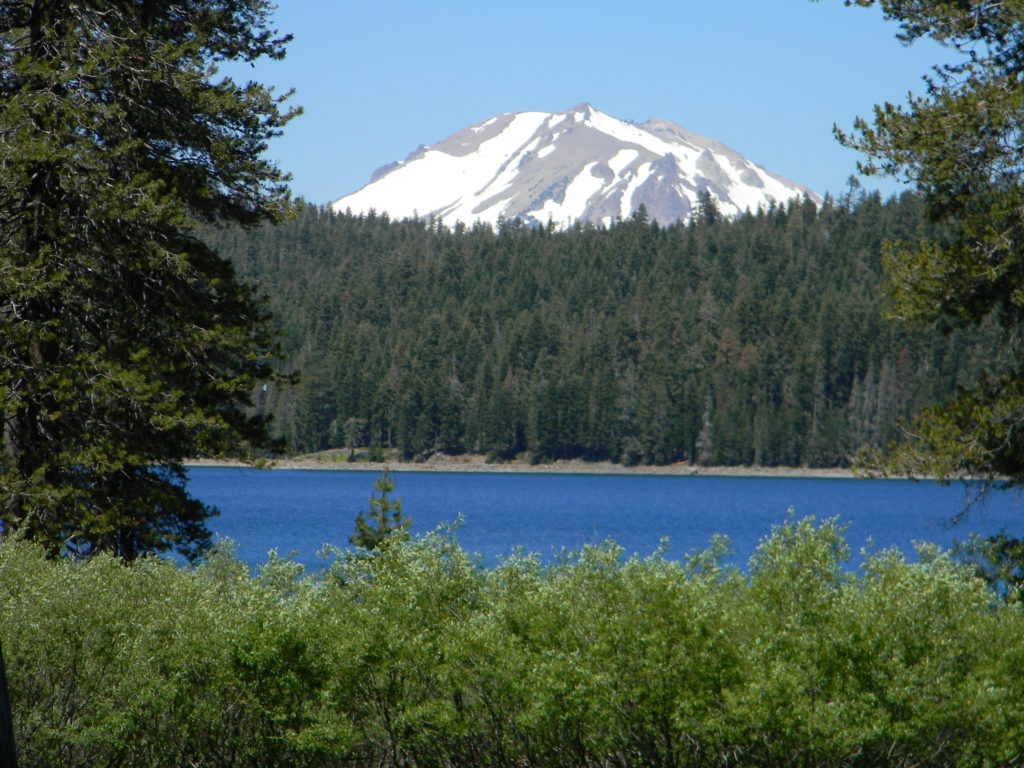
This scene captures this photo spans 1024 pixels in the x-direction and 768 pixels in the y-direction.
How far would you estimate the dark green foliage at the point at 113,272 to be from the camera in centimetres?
1126

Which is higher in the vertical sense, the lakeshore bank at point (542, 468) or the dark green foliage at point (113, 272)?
the dark green foliage at point (113, 272)

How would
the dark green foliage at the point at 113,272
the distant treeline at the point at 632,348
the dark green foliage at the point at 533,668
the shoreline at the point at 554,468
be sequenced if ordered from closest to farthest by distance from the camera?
1. the dark green foliage at the point at 533,668
2. the dark green foliage at the point at 113,272
3. the shoreline at the point at 554,468
4. the distant treeline at the point at 632,348

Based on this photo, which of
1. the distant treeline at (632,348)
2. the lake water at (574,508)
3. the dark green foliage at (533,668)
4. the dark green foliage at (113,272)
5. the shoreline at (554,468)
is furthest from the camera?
the distant treeline at (632,348)

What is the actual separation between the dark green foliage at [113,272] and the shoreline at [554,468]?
111m

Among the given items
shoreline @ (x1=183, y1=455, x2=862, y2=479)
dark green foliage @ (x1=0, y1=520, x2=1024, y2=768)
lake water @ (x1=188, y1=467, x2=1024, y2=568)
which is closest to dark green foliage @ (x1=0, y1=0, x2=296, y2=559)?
dark green foliage @ (x1=0, y1=520, x2=1024, y2=768)

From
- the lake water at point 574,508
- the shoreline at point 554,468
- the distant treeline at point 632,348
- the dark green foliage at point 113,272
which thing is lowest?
the lake water at point 574,508

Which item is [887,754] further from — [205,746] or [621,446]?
[621,446]

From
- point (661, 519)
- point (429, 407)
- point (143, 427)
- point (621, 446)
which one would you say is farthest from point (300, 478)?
point (143, 427)

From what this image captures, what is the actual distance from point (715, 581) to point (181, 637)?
3.51 metres

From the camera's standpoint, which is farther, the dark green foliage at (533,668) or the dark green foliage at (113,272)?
the dark green foliage at (113,272)

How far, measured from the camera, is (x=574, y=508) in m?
70.2

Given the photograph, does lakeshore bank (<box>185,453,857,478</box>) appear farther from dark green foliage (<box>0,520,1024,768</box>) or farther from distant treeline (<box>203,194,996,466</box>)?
dark green foliage (<box>0,520,1024,768</box>)

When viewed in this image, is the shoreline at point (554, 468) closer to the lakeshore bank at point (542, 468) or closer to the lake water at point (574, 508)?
the lakeshore bank at point (542, 468)

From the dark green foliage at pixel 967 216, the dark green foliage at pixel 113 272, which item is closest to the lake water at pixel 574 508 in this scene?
the dark green foliage at pixel 967 216
